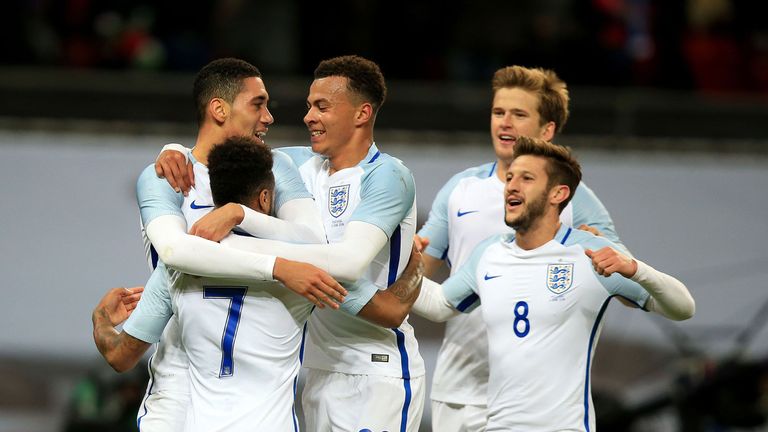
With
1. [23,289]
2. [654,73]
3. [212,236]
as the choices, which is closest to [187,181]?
[212,236]

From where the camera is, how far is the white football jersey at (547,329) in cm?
499

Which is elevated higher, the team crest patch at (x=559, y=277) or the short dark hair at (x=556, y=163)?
the short dark hair at (x=556, y=163)

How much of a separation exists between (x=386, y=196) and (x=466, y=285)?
0.63 m

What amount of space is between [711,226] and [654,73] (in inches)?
81.3

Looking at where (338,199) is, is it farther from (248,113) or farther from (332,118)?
(248,113)

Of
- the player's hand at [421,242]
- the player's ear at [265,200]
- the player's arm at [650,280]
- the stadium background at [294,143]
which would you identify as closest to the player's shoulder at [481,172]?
the player's hand at [421,242]

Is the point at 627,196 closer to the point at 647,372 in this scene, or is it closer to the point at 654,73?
the point at 647,372

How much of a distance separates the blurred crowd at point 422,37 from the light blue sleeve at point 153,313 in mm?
5829

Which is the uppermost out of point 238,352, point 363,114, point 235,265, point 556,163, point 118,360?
point 363,114

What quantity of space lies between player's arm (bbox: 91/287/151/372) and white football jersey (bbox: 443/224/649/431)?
1.41 meters

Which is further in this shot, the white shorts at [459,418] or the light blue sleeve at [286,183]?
the white shorts at [459,418]

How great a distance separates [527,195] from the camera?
513 centimetres

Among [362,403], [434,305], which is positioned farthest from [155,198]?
[434,305]

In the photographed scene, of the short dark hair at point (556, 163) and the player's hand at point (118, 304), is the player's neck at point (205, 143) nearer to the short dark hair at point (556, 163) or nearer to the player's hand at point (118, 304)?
the player's hand at point (118, 304)
